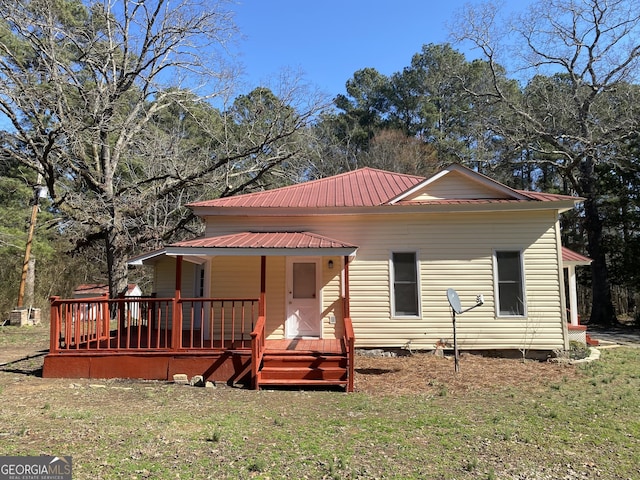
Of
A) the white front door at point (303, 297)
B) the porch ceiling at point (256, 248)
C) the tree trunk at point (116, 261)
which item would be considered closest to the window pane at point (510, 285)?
the porch ceiling at point (256, 248)

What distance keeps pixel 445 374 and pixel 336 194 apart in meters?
5.03

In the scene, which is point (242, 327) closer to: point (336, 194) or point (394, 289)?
point (394, 289)

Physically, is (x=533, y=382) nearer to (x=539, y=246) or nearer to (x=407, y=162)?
(x=539, y=246)

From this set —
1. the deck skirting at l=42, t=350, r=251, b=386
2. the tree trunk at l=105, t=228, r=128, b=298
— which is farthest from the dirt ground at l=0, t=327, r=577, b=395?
the tree trunk at l=105, t=228, r=128, b=298

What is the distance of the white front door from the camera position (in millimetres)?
9500

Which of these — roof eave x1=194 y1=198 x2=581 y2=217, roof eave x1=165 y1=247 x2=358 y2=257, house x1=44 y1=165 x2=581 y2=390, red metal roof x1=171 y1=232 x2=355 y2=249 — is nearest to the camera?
roof eave x1=165 y1=247 x2=358 y2=257

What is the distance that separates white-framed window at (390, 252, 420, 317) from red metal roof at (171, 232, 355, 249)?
5.59ft

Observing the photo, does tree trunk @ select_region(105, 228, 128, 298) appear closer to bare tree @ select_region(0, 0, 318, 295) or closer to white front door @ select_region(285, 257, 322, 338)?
bare tree @ select_region(0, 0, 318, 295)

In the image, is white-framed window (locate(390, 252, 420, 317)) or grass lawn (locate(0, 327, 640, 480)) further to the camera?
white-framed window (locate(390, 252, 420, 317))

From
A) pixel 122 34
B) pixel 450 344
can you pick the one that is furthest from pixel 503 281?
pixel 122 34

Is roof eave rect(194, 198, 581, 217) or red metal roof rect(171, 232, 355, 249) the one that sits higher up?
roof eave rect(194, 198, 581, 217)

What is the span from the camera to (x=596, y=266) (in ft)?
64.5

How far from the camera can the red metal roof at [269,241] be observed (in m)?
8.10

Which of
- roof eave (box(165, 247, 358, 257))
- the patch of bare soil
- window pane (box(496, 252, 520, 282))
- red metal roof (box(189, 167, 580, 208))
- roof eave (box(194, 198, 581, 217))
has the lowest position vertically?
the patch of bare soil
